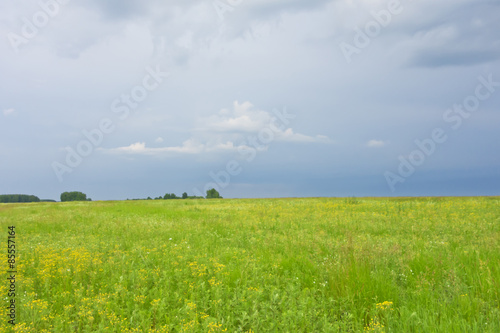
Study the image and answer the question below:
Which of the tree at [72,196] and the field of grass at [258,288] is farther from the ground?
the tree at [72,196]

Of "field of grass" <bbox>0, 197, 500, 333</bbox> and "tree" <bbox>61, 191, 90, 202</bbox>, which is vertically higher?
"tree" <bbox>61, 191, 90, 202</bbox>

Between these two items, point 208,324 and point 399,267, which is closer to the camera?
point 208,324

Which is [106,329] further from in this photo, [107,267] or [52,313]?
[107,267]

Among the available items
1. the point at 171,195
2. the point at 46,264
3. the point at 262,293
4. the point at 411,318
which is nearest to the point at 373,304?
the point at 411,318

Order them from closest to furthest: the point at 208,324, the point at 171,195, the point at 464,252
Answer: the point at 208,324
the point at 464,252
the point at 171,195

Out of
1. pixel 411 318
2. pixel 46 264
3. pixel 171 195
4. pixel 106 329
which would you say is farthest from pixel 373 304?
pixel 171 195

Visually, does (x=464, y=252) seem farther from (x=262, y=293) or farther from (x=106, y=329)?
(x=106, y=329)

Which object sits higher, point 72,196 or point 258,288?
point 72,196

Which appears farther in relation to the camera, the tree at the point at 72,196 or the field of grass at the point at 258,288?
the tree at the point at 72,196

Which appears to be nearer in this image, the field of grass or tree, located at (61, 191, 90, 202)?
the field of grass

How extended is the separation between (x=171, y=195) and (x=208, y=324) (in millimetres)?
93354

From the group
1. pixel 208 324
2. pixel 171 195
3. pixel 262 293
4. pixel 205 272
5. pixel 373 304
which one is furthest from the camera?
pixel 171 195

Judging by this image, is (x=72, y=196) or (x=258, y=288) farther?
(x=72, y=196)

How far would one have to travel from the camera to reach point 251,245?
1019 cm
